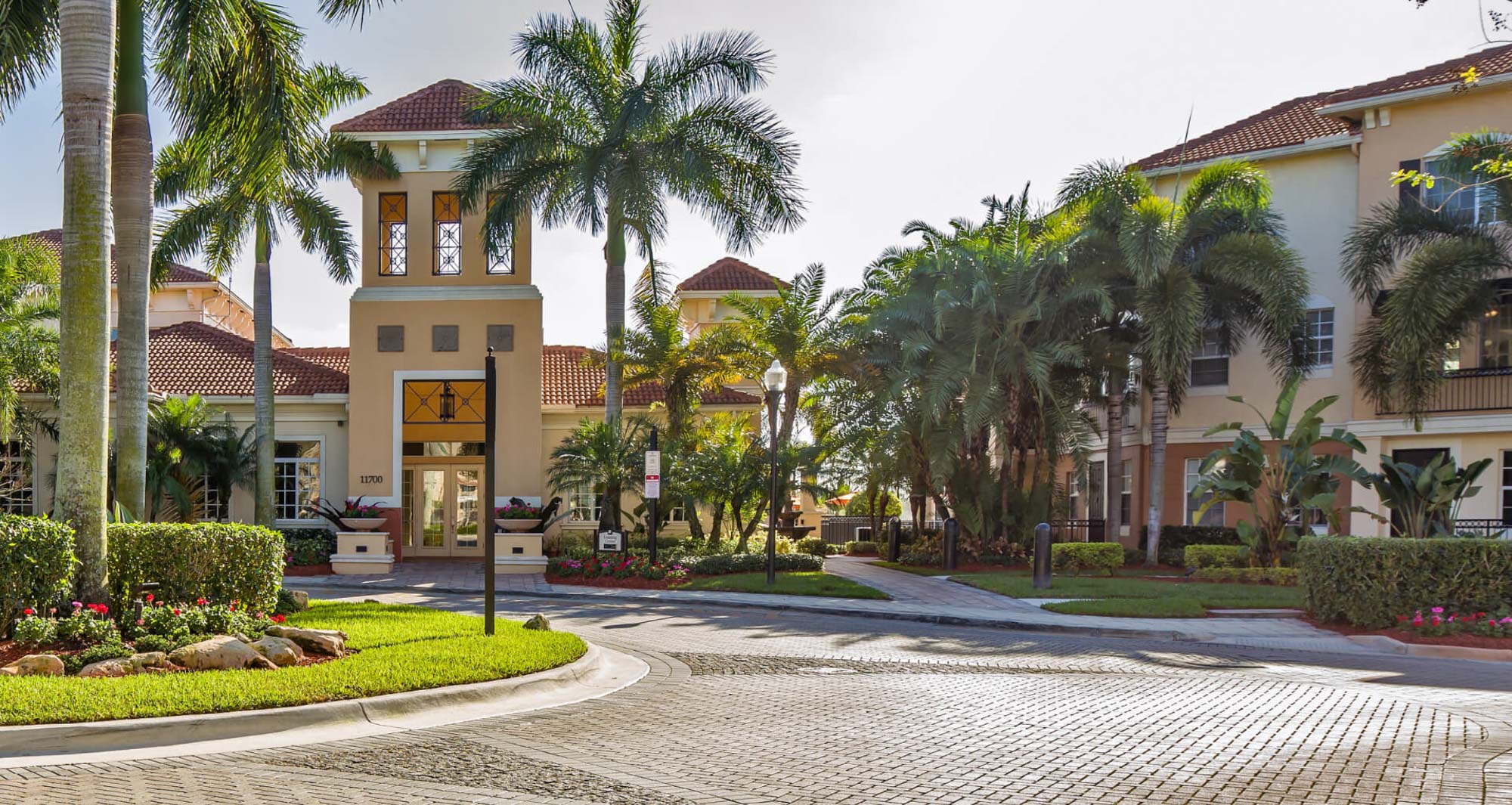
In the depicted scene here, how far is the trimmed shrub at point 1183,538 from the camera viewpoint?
89.7 ft

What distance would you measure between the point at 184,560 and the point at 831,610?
955 centimetres

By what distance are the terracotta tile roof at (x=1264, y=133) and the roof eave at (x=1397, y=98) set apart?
838 mm

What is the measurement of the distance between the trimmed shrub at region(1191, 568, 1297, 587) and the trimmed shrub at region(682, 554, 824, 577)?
7893mm

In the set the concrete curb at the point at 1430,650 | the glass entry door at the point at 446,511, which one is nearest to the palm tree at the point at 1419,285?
the concrete curb at the point at 1430,650

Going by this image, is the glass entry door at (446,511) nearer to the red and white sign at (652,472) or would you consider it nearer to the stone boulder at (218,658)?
the red and white sign at (652,472)

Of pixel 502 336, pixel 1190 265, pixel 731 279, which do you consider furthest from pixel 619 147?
pixel 731 279

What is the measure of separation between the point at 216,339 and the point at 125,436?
22.0 metres

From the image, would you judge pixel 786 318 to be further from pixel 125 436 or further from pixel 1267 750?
pixel 1267 750

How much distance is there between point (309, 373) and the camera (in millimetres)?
30922

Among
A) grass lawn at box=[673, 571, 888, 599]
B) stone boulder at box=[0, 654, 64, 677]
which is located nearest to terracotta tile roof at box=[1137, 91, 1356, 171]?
grass lawn at box=[673, 571, 888, 599]

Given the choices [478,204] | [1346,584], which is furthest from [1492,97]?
[478,204]

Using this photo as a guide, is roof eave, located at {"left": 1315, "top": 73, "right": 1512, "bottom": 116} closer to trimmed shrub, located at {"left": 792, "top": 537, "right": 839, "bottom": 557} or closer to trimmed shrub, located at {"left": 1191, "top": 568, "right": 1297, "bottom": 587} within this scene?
trimmed shrub, located at {"left": 1191, "top": 568, "right": 1297, "bottom": 587}

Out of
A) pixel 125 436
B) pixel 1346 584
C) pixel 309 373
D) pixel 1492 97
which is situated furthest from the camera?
pixel 309 373

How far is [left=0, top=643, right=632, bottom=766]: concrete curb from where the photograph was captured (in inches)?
276
